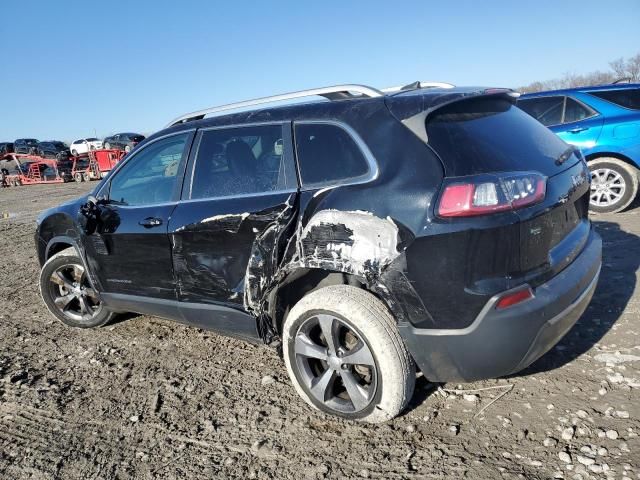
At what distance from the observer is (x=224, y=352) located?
12.2 feet

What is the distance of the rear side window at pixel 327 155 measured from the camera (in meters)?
2.54

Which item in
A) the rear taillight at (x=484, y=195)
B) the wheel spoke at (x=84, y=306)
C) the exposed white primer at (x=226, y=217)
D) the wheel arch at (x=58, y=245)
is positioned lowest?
the wheel spoke at (x=84, y=306)

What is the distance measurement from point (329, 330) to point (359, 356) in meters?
0.21

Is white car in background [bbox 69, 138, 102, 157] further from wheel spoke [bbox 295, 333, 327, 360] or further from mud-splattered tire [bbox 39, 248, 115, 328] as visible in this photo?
wheel spoke [bbox 295, 333, 327, 360]

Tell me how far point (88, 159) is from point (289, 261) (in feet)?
74.3

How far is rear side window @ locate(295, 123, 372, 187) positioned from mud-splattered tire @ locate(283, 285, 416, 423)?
1.95 ft

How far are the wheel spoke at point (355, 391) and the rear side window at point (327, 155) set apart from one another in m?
1.04

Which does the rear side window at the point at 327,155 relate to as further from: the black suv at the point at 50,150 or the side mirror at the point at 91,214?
the black suv at the point at 50,150

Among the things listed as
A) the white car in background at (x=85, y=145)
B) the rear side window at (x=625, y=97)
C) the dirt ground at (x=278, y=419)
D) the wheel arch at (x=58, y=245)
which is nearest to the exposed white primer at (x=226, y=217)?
the dirt ground at (x=278, y=419)

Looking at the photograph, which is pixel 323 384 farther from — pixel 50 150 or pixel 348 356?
pixel 50 150

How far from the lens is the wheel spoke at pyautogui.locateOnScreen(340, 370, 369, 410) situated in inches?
102

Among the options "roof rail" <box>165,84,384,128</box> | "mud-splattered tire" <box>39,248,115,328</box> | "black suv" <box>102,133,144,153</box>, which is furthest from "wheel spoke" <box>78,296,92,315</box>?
"black suv" <box>102,133,144,153</box>

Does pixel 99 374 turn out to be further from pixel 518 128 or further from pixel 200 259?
pixel 518 128

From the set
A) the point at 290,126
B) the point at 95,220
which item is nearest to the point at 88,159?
the point at 95,220
